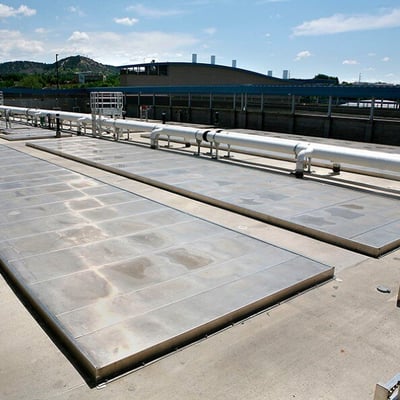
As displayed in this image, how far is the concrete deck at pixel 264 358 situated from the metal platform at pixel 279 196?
1.87 m

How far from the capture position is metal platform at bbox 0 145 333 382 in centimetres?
458

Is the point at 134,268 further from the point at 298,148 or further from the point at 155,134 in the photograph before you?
the point at 155,134

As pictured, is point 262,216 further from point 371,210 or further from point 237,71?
point 237,71

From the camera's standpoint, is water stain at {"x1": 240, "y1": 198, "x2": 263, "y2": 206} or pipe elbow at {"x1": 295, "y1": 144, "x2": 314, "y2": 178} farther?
pipe elbow at {"x1": 295, "y1": 144, "x2": 314, "y2": 178}

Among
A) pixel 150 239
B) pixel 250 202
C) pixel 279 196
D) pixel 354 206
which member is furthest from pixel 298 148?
pixel 150 239

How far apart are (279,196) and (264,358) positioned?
6.64m

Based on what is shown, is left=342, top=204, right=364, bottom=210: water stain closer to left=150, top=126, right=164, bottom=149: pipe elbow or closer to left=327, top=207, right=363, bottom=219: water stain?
left=327, top=207, right=363, bottom=219: water stain

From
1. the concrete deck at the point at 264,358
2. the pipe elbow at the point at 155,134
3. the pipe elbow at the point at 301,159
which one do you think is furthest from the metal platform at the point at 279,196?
the pipe elbow at the point at 155,134

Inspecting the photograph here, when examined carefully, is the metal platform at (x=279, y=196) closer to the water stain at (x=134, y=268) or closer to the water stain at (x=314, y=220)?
the water stain at (x=314, y=220)

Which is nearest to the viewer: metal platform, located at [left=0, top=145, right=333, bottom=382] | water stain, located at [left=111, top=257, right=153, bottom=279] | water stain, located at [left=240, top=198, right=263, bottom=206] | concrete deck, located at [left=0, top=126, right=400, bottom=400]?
concrete deck, located at [left=0, top=126, right=400, bottom=400]

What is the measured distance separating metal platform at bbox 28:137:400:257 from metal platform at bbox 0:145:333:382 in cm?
139

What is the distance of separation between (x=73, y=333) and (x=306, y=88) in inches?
1013

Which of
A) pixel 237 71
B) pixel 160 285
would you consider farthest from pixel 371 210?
pixel 237 71

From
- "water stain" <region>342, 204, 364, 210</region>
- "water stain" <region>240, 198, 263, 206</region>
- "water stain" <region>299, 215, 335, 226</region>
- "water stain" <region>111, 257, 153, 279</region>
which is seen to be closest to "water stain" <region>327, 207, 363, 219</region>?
"water stain" <region>342, 204, 364, 210</region>
